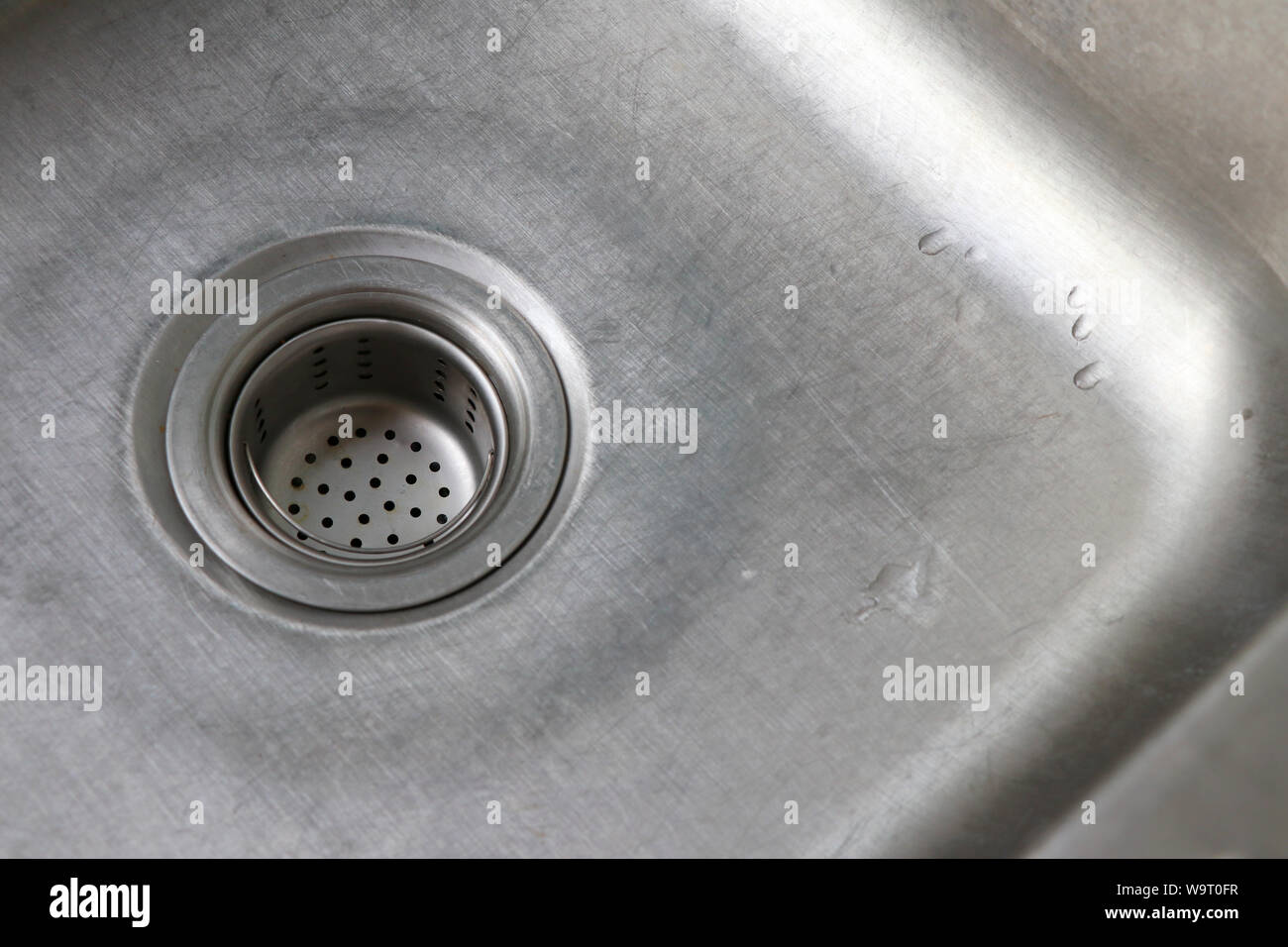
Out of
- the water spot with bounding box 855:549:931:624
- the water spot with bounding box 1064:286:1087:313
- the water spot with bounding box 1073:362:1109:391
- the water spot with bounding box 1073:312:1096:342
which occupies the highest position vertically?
the water spot with bounding box 1064:286:1087:313

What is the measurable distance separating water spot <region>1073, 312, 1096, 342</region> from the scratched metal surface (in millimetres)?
13

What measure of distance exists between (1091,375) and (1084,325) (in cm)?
4

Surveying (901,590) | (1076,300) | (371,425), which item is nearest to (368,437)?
(371,425)

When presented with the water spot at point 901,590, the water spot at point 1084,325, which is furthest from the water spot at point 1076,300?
the water spot at point 901,590

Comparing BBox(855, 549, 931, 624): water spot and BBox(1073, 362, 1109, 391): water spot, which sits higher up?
BBox(1073, 362, 1109, 391): water spot

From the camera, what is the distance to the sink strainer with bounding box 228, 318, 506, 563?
0.82 m

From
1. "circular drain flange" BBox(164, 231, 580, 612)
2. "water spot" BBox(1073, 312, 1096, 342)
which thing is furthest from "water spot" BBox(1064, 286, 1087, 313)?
"circular drain flange" BBox(164, 231, 580, 612)

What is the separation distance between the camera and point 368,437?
34.8 inches

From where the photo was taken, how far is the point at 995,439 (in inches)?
31.8

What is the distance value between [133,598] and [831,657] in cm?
44

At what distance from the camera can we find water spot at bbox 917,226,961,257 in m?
0.85

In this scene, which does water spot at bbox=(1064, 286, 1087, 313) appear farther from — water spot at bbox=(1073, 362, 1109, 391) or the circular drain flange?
the circular drain flange

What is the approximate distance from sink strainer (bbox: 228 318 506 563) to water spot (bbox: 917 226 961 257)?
12.7 inches

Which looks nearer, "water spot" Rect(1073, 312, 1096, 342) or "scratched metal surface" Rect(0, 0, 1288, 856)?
"scratched metal surface" Rect(0, 0, 1288, 856)
